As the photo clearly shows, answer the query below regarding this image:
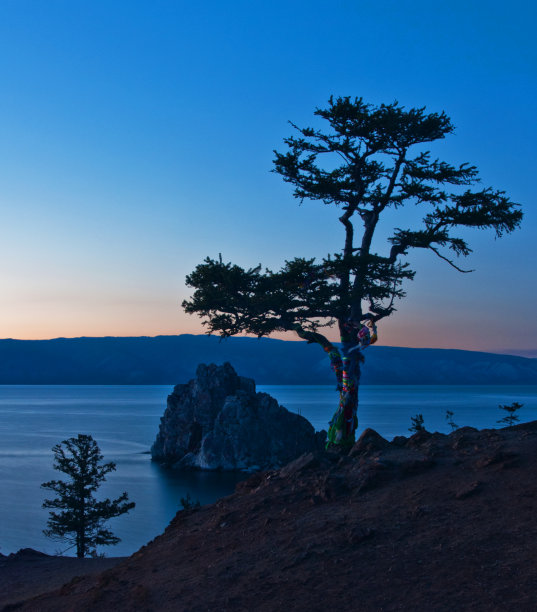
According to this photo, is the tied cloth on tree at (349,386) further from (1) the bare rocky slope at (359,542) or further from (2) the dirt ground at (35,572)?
(2) the dirt ground at (35,572)

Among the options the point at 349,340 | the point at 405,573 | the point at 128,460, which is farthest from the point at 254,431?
the point at 405,573

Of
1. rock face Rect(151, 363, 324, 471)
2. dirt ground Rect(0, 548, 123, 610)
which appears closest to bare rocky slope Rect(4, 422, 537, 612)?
dirt ground Rect(0, 548, 123, 610)

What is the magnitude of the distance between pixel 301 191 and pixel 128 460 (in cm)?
7497

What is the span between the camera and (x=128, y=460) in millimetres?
87562

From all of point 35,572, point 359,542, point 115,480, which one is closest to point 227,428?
point 115,480

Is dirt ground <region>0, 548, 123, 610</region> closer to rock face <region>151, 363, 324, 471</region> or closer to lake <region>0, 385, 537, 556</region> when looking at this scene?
lake <region>0, 385, 537, 556</region>

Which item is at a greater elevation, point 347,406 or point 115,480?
point 347,406

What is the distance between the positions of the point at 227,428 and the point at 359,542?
215 feet

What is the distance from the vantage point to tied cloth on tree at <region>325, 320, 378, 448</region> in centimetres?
1945

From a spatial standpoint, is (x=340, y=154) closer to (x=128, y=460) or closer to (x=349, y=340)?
(x=349, y=340)

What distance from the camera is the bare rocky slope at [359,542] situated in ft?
27.7

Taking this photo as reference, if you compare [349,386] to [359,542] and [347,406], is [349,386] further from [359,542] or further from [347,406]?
[359,542]

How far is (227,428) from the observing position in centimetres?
7400

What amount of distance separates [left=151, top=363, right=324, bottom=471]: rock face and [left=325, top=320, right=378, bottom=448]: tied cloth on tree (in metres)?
51.5
